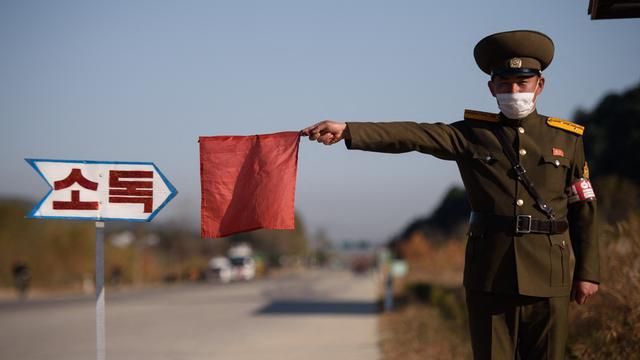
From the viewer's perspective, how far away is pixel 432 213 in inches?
2431

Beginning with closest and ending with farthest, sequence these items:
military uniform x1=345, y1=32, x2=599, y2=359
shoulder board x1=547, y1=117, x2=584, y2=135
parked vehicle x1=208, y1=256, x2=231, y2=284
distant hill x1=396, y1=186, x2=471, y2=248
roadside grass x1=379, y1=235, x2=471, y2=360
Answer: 1. military uniform x1=345, y1=32, x2=599, y2=359
2. shoulder board x1=547, y1=117, x2=584, y2=135
3. roadside grass x1=379, y1=235, x2=471, y2=360
4. distant hill x1=396, y1=186, x2=471, y2=248
5. parked vehicle x1=208, y1=256, x2=231, y2=284

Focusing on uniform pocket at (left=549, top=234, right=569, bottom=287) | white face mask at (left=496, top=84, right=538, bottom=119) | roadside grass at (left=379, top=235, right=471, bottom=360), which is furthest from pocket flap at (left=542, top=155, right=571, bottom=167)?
roadside grass at (left=379, top=235, right=471, bottom=360)

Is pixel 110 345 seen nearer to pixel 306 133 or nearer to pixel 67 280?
pixel 306 133

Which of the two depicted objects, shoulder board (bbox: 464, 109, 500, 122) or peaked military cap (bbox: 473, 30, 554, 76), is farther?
shoulder board (bbox: 464, 109, 500, 122)

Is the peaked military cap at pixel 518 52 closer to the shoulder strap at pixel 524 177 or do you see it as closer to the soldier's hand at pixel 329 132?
the shoulder strap at pixel 524 177

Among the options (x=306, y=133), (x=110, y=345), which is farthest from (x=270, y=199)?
(x=110, y=345)

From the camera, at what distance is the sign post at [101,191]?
487 centimetres

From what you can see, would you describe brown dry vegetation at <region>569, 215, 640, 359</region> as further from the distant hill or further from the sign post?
the distant hill

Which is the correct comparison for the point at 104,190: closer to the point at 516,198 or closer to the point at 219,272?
the point at 516,198

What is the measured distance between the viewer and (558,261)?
3.75 m

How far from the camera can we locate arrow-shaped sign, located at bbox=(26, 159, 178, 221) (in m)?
4.87

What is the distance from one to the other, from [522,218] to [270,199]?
1420mm

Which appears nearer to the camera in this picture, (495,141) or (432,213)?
(495,141)

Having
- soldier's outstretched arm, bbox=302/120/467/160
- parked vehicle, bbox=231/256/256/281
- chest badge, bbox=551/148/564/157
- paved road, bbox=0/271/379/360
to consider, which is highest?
soldier's outstretched arm, bbox=302/120/467/160
